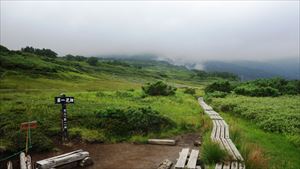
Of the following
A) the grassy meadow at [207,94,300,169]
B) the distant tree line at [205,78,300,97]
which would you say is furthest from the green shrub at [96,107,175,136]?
the distant tree line at [205,78,300,97]

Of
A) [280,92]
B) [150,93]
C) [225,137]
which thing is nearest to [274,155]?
[225,137]

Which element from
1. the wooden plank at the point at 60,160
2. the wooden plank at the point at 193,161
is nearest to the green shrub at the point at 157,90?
the wooden plank at the point at 193,161

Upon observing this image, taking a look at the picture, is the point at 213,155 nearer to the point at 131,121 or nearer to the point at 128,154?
the point at 128,154

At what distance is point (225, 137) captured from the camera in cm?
1595

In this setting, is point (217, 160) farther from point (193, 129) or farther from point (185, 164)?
point (193, 129)

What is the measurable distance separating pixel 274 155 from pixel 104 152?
8.26 meters

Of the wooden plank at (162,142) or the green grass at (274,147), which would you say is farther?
the wooden plank at (162,142)

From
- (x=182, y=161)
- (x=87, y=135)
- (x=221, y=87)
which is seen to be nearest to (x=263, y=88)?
(x=221, y=87)

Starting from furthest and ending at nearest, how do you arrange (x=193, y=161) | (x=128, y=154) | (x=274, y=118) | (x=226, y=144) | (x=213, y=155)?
1. (x=274, y=118)
2. (x=128, y=154)
3. (x=226, y=144)
4. (x=193, y=161)
5. (x=213, y=155)

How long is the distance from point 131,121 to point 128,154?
4329mm

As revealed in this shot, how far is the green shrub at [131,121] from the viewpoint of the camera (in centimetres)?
1828

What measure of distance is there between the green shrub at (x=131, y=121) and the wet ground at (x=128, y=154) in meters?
1.83

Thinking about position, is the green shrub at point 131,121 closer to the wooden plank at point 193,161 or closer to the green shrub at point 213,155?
the wooden plank at point 193,161

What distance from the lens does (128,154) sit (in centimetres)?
1469
